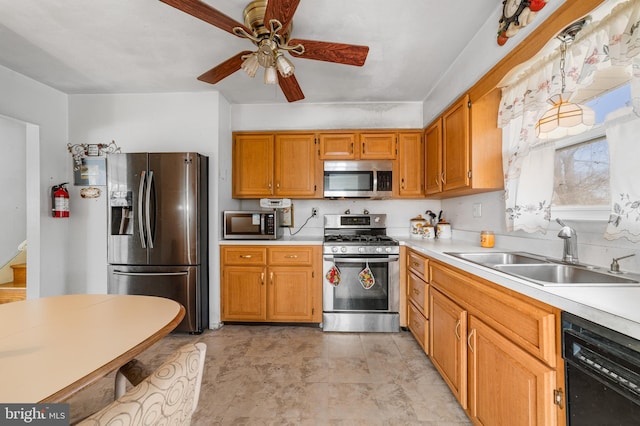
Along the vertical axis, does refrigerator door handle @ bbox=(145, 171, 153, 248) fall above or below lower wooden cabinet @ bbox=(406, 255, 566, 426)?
above

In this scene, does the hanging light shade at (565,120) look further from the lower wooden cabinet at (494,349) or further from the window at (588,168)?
the lower wooden cabinet at (494,349)

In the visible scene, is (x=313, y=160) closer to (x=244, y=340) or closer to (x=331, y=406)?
(x=244, y=340)

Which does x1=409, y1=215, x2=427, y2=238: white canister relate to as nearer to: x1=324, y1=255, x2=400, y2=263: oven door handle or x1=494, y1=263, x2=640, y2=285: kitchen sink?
x1=324, y1=255, x2=400, y2=263: oven door handle

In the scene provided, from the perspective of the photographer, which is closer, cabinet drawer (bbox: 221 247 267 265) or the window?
the window

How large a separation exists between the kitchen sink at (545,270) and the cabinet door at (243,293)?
6.18 feet

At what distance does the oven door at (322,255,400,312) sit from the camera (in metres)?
2.73

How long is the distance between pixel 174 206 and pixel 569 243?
9.72 feet

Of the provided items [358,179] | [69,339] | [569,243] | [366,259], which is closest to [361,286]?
[366,259]

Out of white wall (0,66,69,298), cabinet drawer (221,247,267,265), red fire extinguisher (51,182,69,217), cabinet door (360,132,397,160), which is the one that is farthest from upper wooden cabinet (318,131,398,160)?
white wall (0,66,69,298)

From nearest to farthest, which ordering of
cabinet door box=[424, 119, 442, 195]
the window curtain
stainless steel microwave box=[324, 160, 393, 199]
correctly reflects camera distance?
the window curtain
cabinet door box=[424, 119, 442, 195]
stainless steel microwave box=[324, 160, 393, 199]

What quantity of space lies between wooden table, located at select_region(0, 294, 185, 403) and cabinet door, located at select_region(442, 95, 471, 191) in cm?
208

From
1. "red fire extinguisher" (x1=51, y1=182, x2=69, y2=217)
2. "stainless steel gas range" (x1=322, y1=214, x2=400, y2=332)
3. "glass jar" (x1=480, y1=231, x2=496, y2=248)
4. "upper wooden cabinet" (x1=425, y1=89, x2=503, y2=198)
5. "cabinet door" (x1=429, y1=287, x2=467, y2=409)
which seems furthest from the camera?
"red fire extinguisher" (x1=51, y1=182, x2=69, y2=217)

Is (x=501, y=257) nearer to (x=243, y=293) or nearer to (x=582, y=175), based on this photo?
(x=582, y=175)

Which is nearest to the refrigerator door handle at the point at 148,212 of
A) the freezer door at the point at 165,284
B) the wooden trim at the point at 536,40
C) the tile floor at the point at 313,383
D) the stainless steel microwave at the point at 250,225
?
the freezer door at the point at 165,284
